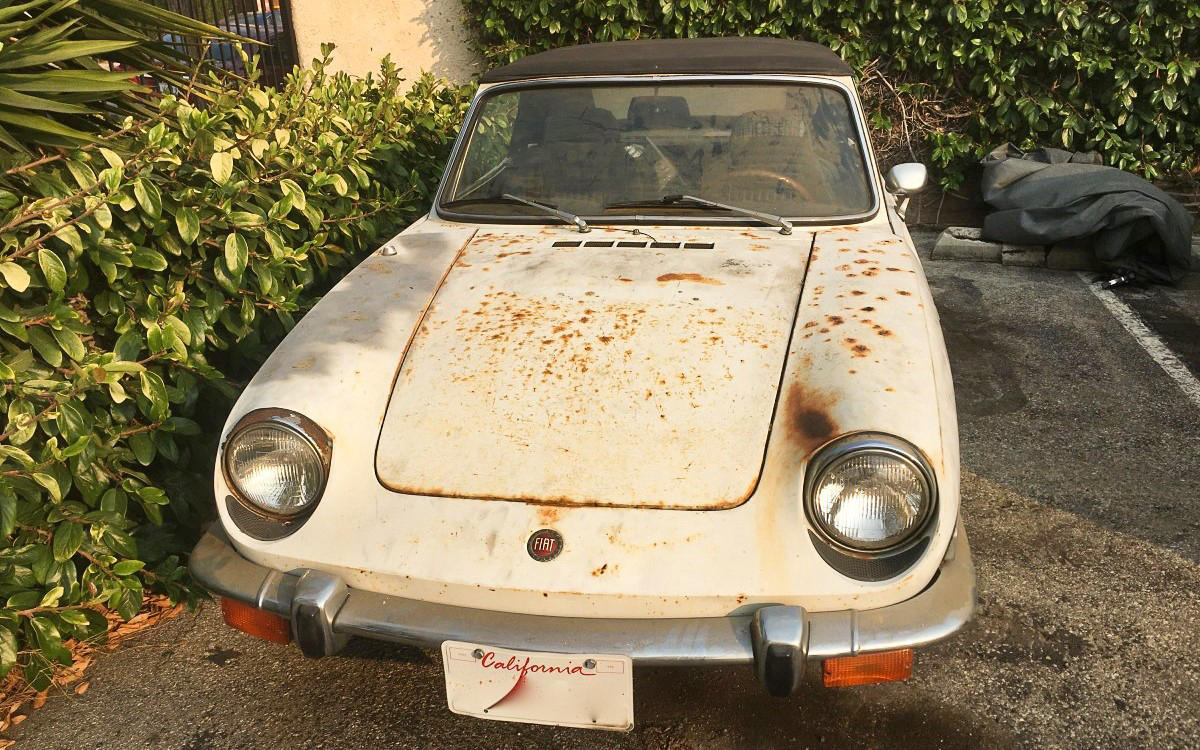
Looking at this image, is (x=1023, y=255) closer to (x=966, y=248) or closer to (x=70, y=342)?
(x=966, y=248)

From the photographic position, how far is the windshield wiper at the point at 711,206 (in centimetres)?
303

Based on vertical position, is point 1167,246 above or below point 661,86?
below

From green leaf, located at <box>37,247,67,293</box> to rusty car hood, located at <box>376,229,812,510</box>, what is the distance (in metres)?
0.92

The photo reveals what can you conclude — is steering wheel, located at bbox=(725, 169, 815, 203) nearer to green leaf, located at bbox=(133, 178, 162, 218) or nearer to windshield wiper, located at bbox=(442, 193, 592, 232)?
windshield wiper, located at bbox=(442, 193, 592, 232)

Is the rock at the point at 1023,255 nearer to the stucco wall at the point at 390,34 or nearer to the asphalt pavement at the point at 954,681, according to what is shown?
the asphalt pavement at the point at 954,681

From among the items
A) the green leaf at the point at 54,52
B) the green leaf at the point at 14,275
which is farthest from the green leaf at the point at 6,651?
the green leaf at the point at 54,52

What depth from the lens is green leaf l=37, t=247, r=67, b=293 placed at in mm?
2414

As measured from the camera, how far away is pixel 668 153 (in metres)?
3.19

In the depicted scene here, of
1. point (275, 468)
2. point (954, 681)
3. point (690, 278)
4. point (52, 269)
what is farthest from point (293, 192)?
point (954, 681)

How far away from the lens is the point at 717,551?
2.01 metres

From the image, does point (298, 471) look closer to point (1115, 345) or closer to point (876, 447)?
point (876, 447)

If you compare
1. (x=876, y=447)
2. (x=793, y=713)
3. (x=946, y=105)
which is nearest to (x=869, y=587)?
(x=876, y=447)

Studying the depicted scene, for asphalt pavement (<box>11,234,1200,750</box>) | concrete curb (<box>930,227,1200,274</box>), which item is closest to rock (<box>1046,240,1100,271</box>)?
concrete curb (<box>930,227,1200,274</box>)

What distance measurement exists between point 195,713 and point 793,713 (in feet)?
5.23
